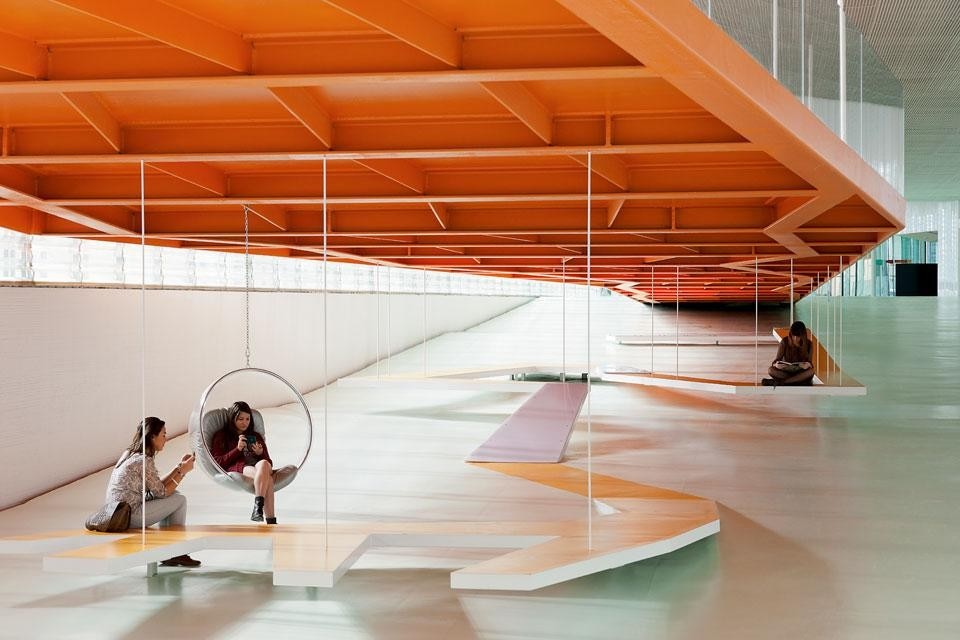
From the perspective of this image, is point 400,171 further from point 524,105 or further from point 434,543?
point 434,543

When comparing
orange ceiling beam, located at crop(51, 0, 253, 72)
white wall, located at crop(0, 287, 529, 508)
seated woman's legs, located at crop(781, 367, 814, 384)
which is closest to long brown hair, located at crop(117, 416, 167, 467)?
orange ceiling beam, located at crop(51, 0, 253, 72)

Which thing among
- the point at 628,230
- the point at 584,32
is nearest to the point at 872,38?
the point at 628,230

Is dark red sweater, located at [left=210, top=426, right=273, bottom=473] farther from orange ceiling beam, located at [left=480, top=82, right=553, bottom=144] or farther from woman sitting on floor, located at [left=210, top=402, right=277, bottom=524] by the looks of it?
orange ceiling beam, located at [left=480, top=82, right=553, bottom=144]

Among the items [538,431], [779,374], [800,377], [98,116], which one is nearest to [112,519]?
[98,116]

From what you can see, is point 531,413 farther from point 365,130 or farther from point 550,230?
point 365,130

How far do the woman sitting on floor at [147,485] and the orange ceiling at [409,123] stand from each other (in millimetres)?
1921

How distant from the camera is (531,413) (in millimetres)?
13867

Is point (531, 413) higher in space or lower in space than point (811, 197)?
lower

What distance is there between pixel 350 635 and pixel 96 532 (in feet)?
6.66

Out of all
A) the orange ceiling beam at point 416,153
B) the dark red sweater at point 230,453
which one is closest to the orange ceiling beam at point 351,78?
the orange ceiling beam at point 416,153

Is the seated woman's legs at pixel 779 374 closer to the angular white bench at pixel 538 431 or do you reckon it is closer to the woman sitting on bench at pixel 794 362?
the woman sitting on bench at pixel 794 362

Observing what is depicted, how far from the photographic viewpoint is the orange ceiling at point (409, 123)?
3.89 meters

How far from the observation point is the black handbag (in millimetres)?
6328

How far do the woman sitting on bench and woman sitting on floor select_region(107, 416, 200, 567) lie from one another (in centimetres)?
831
